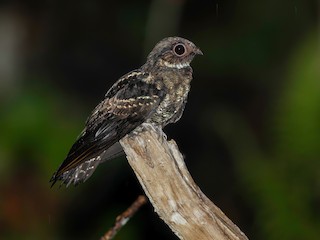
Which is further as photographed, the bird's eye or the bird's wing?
the bird's eye

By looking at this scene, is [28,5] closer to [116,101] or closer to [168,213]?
[116,101]

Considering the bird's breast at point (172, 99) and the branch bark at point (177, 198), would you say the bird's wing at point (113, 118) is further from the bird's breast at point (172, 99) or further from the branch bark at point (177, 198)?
the branch bark at point (177, 198)

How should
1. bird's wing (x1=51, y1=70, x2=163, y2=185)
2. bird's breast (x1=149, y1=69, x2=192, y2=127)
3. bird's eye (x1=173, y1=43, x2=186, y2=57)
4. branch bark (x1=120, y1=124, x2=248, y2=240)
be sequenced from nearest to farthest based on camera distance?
branch bark (x1=120, y1=124, x2=248, y2=240) → bird's wing (x1=51, y1=70, x2=163, y2=185) → bird's breast (x1=149, y1=69, x2=192, y2=127) → bird's eye (x1=173, y1=43, x2=186, y2=57)

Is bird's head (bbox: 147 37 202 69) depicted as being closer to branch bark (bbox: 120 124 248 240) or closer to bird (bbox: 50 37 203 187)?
bird (bbox: 50 37 203 187)

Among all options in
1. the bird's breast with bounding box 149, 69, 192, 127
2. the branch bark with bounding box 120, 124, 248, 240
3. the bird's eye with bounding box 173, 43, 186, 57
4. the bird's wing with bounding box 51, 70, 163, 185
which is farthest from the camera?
the bird's eye with bounding box 173, 43, 186, 57

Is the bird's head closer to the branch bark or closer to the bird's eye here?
the bird's eye

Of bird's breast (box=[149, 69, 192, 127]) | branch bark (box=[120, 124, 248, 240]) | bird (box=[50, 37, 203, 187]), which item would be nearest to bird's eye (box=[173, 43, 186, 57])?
bird (box=[50, 37, 203, 187])

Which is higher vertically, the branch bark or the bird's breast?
the bird's breast
